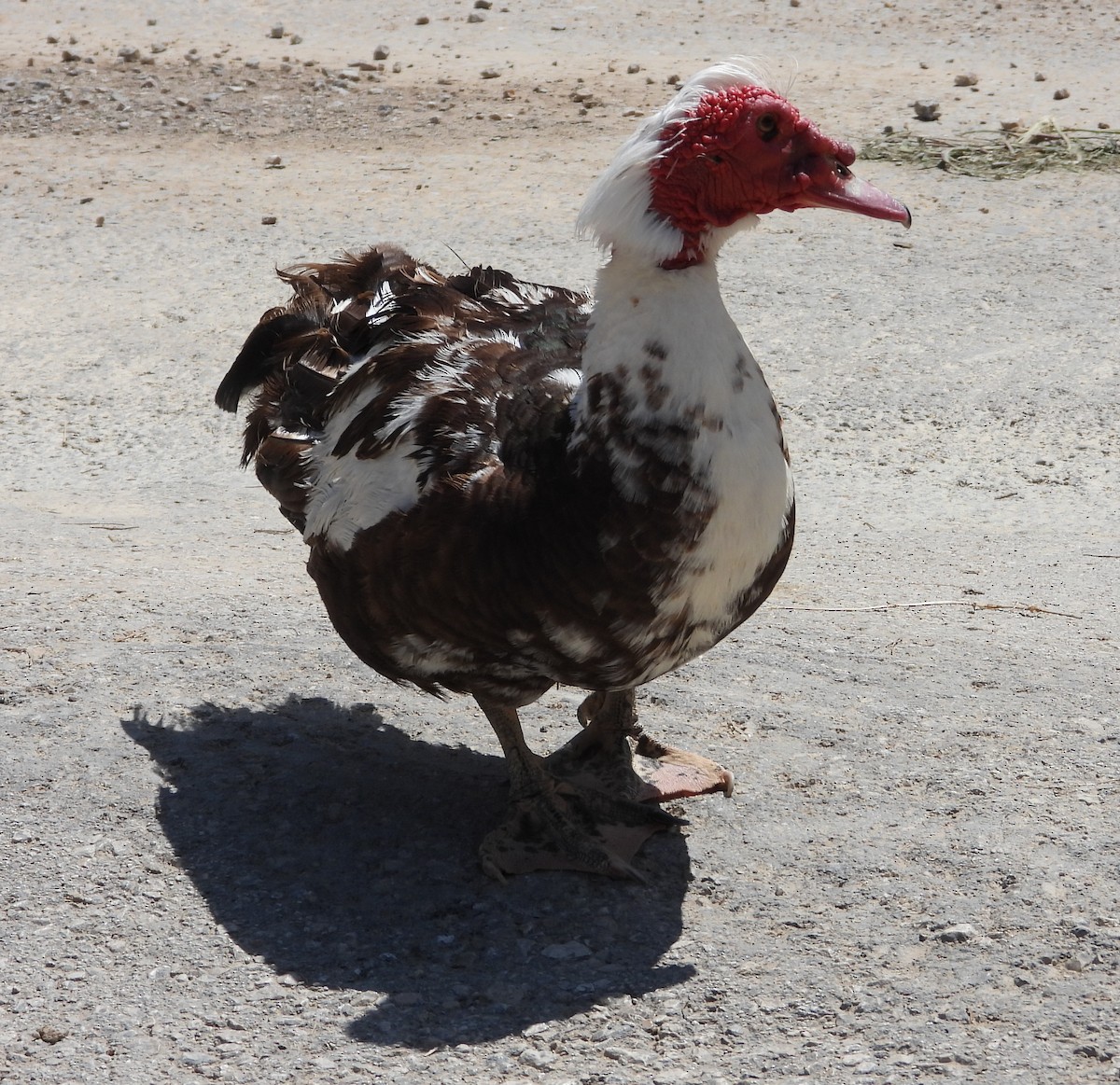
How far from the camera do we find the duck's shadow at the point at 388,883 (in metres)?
3.54

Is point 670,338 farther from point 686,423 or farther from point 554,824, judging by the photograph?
point 554,824

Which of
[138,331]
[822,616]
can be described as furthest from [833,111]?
[822,616]

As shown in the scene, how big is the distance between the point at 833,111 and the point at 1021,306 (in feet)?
11.8

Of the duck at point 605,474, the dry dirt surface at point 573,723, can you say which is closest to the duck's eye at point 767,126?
the duck at point 605,474

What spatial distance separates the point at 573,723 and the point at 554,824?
30.9 inches

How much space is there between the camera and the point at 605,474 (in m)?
→ 3.50

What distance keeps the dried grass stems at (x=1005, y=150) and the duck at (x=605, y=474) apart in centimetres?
684

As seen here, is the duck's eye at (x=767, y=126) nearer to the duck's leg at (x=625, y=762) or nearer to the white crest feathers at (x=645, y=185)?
the white crest feathers at (x=645, y=185)

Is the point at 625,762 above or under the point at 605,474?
under

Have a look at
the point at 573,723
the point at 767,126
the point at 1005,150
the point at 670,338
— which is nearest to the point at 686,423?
the point at 670,338

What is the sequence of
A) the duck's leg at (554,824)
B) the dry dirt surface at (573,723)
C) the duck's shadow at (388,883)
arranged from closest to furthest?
the dry dirt surface at (573,723), the duck's shadow at (388,883), the duck's leg at (554,824)

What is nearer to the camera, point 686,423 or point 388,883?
point 686,423

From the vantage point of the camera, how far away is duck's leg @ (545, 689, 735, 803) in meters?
4.27

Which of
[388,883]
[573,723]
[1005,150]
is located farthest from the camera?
[1005,150]
